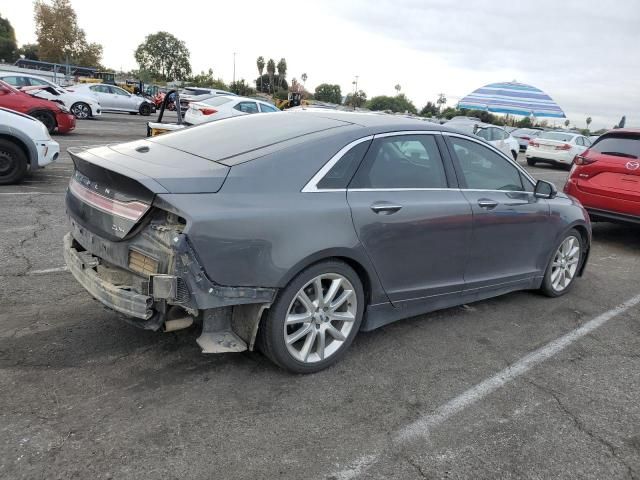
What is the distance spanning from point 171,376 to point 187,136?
1720mm

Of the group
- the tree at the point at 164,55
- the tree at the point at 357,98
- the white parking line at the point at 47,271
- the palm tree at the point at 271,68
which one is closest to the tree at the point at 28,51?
the tree at the point at 164,55

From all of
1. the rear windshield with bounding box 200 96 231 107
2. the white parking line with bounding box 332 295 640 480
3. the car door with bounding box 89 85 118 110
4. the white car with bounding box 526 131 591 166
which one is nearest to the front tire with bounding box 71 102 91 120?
the car door with bounding box 89 85 118 110

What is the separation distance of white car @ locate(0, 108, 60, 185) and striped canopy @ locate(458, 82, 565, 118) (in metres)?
19.5

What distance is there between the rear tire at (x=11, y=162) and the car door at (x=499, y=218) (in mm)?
6698

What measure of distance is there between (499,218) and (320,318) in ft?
6.11

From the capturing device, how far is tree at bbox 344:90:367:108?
261ft

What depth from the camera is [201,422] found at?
2773 millimetres

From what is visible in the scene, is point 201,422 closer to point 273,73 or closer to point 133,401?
point 133,401

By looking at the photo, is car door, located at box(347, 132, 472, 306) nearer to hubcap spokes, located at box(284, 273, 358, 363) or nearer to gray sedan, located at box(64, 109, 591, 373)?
gray sedan, located at box(64, 109, 591, 373)

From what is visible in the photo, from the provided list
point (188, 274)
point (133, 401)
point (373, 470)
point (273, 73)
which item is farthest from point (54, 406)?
point (273, 73)

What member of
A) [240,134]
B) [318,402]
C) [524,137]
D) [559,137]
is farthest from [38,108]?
[524,137]

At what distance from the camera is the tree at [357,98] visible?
261 ft

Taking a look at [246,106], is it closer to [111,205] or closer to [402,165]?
[402,165]

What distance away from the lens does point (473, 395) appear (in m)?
3.26
